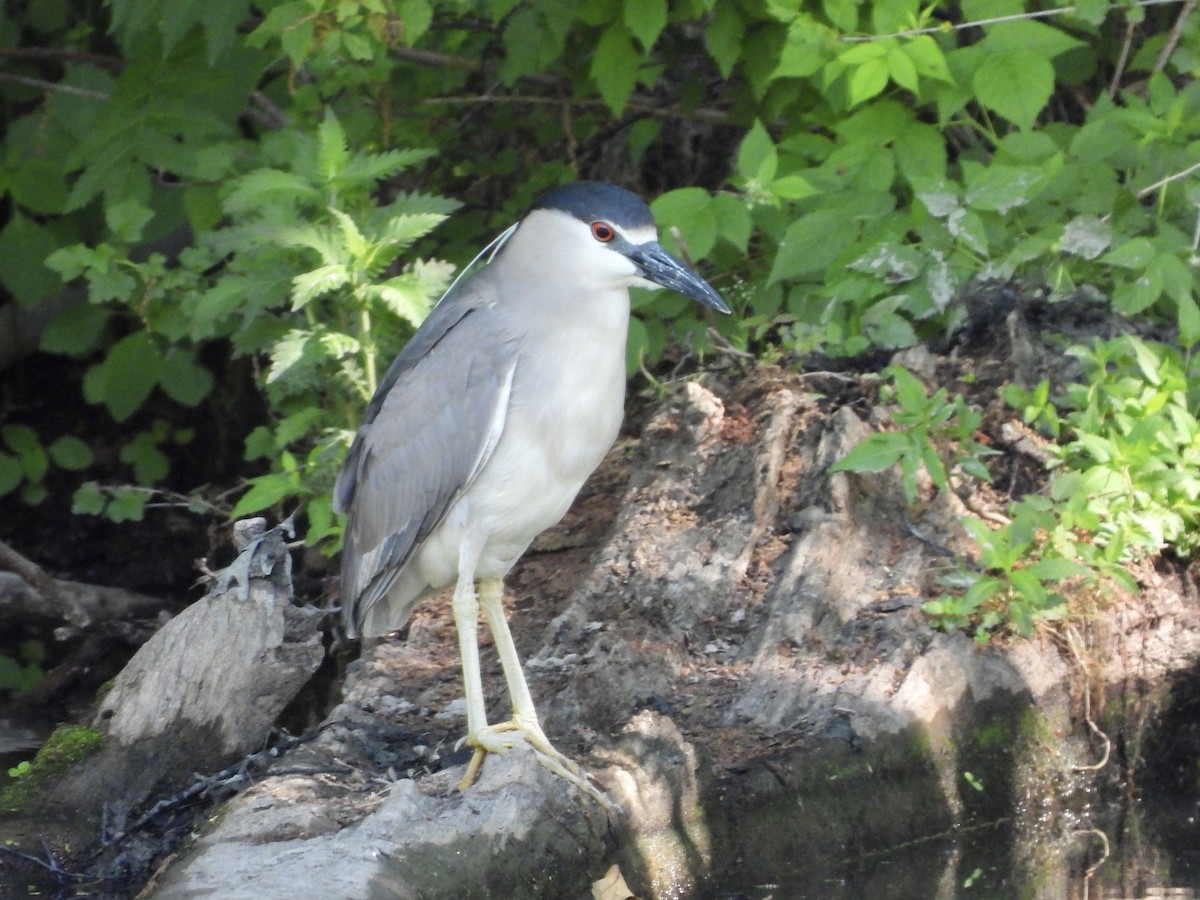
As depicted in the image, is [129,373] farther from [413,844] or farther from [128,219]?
[413,844]

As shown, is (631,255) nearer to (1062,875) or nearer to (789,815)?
(789,815)

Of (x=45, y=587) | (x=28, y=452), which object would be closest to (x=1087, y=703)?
(x=45, y=587)

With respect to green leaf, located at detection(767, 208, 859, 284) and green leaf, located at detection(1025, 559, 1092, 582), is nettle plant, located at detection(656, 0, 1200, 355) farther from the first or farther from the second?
green leaf, located at detection(1025, 559, 1092, 582)

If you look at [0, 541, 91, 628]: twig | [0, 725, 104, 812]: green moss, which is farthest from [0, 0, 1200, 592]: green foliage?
[0, 725, 104, 812]: green moss

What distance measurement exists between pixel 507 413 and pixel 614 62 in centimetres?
186

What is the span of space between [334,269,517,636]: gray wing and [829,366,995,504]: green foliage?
100 cm

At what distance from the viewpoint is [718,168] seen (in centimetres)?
672

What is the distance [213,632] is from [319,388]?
5.03 feet

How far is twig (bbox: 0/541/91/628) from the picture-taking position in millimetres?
5273

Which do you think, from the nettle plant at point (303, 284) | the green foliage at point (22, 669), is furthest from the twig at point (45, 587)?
the nettle plant at point (303, 284)

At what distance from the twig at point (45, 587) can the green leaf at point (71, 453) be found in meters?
1.26

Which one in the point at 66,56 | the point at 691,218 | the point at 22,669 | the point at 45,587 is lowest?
the point at 22,669

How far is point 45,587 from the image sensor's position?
17.5 ft

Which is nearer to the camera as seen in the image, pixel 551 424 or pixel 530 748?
pixel 530 748
